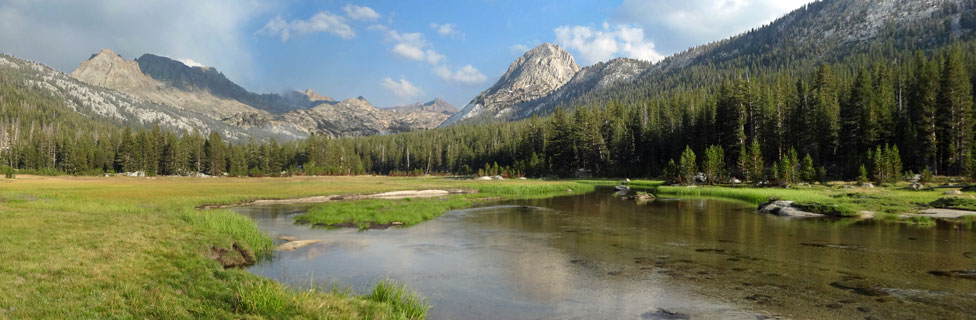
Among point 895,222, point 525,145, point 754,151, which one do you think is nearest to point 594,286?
point 895,222

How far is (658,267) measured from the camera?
19.5m

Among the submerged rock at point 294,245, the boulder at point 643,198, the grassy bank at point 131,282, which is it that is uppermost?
the grassy bank at point 131,282

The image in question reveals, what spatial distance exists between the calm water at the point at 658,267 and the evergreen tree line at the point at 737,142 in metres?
44.3

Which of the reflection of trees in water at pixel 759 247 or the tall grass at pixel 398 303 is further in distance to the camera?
the reflection of trees in water at pixel 759 247

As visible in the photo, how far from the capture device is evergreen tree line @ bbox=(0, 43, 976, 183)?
229 feet

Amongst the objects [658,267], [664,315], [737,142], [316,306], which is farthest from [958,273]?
[737,142]

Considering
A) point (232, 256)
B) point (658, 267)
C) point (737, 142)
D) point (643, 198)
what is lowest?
point (658, 267)

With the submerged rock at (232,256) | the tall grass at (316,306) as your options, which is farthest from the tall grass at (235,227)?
the tall grass at (316,306)

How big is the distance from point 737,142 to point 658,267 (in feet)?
278

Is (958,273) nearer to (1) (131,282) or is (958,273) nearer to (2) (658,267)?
(2) (658,267)

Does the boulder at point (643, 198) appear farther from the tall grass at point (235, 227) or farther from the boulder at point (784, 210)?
the tall grass at point (235, 227)

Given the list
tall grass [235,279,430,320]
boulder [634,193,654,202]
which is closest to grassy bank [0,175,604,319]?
tall grass [235,279,430,320]

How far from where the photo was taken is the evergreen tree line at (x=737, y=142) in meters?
69.8

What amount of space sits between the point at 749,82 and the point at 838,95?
16.9 m
